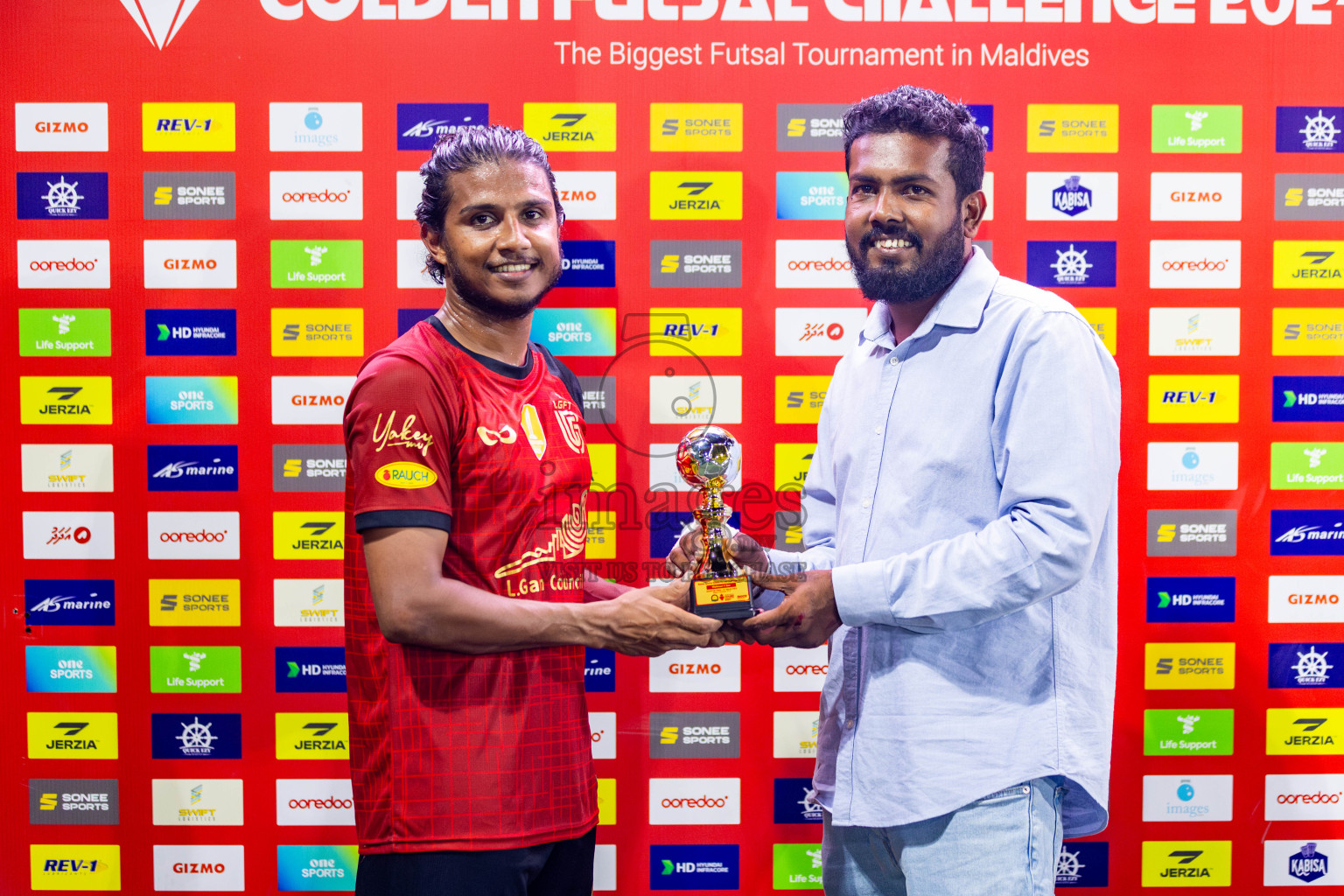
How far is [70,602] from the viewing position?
8.55 feet

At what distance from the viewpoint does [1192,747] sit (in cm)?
263

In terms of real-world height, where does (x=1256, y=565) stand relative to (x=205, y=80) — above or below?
below

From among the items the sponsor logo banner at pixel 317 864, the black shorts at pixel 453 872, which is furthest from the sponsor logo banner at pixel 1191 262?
the sponsor logo banner at pixel 317 864

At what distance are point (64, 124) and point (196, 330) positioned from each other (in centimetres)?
73

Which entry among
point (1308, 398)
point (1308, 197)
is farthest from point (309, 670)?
point (1308, 197)

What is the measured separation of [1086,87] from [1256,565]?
5.06 ft

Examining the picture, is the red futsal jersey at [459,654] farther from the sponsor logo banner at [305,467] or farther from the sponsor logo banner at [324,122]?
the sponsor logo banner at [324,122]

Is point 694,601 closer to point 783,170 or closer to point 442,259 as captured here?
point 442,259

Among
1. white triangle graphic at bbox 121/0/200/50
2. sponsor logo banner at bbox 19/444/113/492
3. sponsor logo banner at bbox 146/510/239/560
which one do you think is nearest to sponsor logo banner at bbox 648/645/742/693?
sponsor logo banner at bbox 146/510/239/560

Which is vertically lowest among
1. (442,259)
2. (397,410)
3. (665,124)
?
(397,410)

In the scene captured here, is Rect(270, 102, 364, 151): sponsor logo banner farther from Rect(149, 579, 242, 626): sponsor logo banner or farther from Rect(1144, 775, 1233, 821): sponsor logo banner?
Rect(1144, 775, 1233, 821): sponsor logo banner

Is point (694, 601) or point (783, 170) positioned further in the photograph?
point (783, 170)

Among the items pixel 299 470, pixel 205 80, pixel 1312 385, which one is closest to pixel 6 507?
pixel 299 470

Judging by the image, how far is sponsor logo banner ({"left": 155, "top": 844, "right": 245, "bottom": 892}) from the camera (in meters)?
2.63
